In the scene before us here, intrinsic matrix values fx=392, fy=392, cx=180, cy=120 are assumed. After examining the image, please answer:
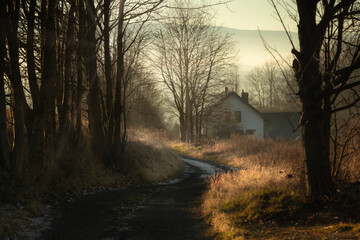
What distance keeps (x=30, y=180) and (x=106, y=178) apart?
5227 mm

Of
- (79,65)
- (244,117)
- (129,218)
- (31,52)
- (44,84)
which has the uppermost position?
(79,65)

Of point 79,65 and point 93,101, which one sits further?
point 93,101

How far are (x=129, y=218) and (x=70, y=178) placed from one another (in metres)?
4.96

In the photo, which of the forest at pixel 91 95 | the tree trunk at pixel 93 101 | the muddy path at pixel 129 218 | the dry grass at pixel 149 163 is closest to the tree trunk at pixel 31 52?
the forest at pixel 91 95

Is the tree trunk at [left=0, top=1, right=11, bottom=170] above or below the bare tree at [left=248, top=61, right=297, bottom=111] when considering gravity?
below

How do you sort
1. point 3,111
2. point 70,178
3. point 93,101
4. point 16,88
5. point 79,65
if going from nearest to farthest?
point 3,111, point 16,88, point 70,178, point 79,65, point 93,101

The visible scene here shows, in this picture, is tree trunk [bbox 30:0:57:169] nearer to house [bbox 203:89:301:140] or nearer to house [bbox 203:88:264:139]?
house [bbox 203:89:301:140]

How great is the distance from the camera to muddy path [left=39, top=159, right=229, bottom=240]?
8.03m

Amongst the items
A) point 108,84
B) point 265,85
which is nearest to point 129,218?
point 108,84

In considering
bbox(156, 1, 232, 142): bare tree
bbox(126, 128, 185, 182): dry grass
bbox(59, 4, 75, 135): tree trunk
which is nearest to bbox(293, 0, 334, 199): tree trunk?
bbox(59, 4, 75, 135): tree trunk

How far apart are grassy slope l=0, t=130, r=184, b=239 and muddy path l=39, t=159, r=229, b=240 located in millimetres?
656

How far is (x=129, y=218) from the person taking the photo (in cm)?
960

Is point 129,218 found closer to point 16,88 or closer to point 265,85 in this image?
point 16,88

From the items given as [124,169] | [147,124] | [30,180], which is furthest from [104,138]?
[147,124]
